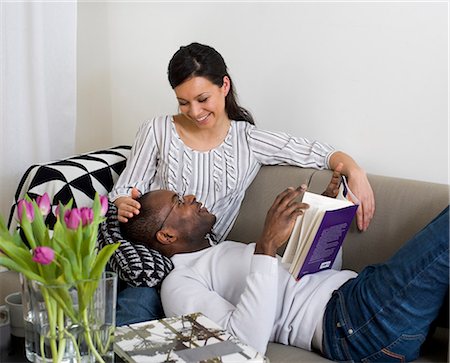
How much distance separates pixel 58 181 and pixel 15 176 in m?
0.39

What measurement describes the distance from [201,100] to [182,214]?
42cm

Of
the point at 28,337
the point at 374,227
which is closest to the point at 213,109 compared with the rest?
the point at 374,227

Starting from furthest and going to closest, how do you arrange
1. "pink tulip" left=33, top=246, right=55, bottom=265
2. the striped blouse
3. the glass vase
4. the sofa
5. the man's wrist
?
1. the striped blouse
2. the sofa
3. the man's wrist
4. the glass vase
5. "pink tulip" left=33, top=246, right=55, bottom=265

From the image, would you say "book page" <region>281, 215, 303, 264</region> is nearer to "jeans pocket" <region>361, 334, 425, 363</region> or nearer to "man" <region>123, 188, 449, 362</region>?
"man" <region>123, 188, 449, 362</region>

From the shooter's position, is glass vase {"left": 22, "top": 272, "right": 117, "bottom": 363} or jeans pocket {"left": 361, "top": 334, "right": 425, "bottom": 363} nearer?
glass vase {"left": 22, "top": 272, "right": 117, "bottom": 363}

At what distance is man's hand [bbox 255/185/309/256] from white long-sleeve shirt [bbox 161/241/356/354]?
0.09 feet

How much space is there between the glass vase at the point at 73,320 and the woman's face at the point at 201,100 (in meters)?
0.95

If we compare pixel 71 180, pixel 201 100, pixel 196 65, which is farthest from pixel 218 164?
pixel 71 180

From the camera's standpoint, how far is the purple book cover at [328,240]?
1746 mm

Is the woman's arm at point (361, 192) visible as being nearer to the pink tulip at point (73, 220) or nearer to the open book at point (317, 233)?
the open book at point (317, 233)

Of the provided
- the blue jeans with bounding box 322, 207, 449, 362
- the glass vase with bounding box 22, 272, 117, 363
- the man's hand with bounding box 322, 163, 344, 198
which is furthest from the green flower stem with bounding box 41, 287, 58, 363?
the man's hand with bounding box 322, 163, 344, 198

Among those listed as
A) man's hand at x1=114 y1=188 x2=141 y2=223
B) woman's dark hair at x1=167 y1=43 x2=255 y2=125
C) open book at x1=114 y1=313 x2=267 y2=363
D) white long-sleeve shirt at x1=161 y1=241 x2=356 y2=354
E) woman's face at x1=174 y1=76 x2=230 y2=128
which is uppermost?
woman's dark hair at x1=167 y1=43 x2=255 y2=125

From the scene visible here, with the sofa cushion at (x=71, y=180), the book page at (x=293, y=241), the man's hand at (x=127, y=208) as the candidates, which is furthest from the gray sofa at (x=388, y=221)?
the sofa cushion at (x=71, y=180)

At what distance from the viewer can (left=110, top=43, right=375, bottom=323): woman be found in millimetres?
2160
